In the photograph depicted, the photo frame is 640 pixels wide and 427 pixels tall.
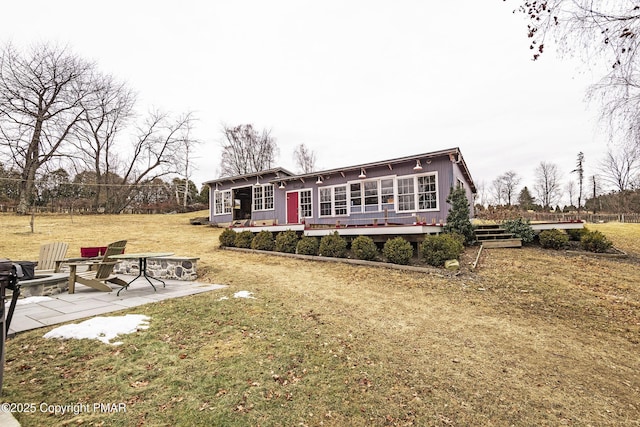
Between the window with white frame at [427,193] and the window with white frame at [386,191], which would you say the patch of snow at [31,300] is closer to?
the window with white frame at [386,191]

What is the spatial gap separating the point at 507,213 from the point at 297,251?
12.7m

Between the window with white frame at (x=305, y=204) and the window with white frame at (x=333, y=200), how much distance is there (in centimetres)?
74

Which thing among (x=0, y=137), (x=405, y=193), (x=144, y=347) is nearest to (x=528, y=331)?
(x=144, y=347)

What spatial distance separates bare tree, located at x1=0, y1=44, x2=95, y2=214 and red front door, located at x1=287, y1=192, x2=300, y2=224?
56.5ft

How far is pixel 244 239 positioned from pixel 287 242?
2424mm

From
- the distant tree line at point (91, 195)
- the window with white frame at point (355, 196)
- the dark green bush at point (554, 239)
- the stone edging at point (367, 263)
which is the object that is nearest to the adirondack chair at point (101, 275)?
the stone edging at point (367, 263)

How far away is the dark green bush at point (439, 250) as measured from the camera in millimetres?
7852

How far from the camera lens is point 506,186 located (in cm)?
4541

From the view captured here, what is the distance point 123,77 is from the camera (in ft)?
84.4

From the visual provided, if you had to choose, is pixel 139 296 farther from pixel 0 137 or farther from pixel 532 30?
pixel 0 137

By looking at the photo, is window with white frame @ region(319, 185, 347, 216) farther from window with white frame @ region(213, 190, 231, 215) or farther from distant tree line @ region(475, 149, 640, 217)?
distant tree line @ region(475, 149, 640, 217)

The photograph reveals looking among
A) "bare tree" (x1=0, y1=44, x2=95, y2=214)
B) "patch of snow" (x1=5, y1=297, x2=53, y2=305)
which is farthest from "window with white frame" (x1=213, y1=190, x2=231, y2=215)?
"patch of snow" (x1=5, y1=297, x2=53, y2=305)

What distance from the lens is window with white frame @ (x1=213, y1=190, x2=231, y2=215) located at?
64.5 feet

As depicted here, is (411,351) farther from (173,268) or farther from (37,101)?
(37,101)
